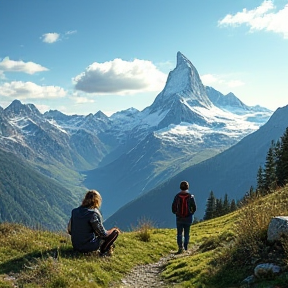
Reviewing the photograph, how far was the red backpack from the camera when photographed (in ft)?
62.4

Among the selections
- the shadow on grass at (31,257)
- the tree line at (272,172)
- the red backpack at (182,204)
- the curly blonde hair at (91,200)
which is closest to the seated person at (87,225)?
the curly blonde hair at (91,200)

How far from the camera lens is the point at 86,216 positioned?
46.2 ft

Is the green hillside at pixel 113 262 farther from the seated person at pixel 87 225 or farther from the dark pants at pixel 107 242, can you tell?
the dark pants at pixel 107 242

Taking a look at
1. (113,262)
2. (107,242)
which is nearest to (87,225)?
(107,242)

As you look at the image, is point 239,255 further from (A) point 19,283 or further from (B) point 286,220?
(A) point 19,283

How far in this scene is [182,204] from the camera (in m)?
19.1

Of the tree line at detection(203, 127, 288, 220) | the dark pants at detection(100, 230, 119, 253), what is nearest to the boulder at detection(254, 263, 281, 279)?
the dark pants at detection(100, 230, 119, 253)

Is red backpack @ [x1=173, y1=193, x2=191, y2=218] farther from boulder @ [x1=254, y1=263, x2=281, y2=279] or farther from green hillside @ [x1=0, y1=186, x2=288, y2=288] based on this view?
boulder @ [x1=254, y1=263, x2=281, y2=279]

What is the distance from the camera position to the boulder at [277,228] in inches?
449

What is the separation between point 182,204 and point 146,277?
5.37 meters

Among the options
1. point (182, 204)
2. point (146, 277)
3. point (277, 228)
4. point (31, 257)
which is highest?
point (277, 228)

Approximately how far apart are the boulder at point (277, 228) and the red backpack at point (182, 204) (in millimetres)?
7293

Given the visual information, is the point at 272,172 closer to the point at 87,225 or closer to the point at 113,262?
the point at 113,262

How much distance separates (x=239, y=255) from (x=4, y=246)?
9.03m
